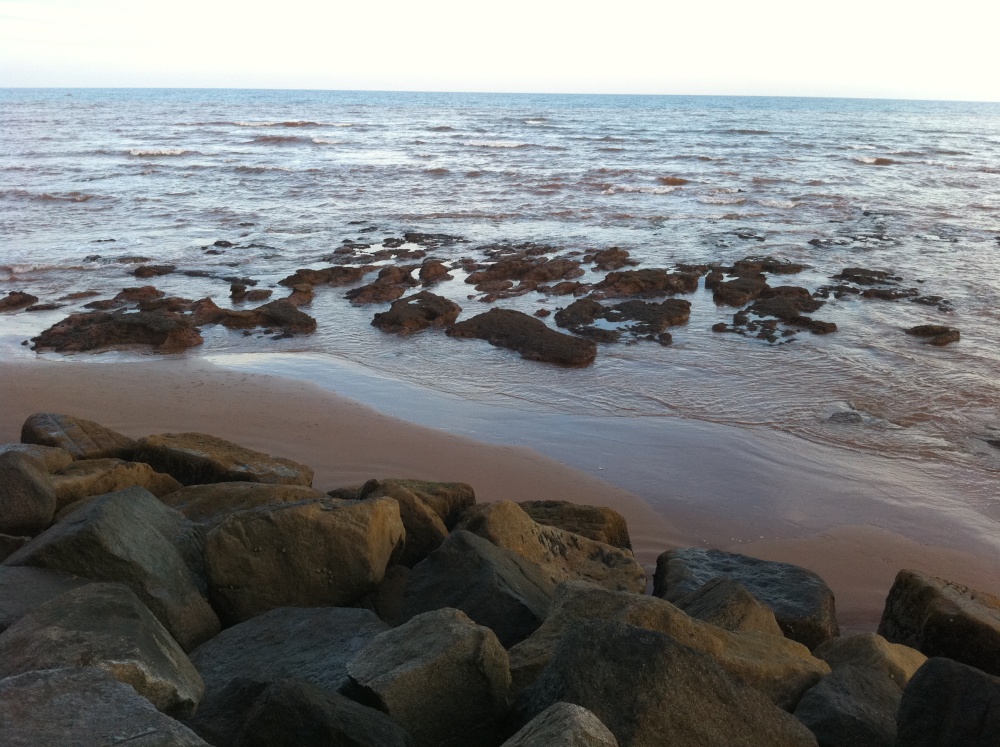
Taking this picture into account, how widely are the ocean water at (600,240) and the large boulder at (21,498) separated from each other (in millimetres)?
4842

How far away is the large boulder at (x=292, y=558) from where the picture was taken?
4.34 meters

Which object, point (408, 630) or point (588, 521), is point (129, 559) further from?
point (588, 521)

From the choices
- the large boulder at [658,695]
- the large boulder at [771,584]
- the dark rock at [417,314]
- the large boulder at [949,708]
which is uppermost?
the large boulder at [658,695]

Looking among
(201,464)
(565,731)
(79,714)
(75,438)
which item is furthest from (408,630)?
(75,438)

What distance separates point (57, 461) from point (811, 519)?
17.9 feet

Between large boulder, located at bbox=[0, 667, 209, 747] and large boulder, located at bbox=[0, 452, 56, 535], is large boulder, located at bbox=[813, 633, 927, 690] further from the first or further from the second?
large boulder, located at bbox=[0, 452, 56, 535]

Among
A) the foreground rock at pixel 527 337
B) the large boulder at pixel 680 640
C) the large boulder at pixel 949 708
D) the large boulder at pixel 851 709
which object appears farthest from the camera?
the foreground rock at pixel 527 337

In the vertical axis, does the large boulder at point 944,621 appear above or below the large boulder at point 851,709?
below

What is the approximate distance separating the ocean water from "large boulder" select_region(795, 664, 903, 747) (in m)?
4.19

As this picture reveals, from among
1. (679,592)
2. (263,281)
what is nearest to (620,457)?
(679,592)

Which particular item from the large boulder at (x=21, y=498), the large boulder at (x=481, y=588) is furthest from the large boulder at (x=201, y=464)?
the large boulder at (x=481, y=588)

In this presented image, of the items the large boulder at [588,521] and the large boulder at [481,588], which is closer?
the large boulder at [481,588]

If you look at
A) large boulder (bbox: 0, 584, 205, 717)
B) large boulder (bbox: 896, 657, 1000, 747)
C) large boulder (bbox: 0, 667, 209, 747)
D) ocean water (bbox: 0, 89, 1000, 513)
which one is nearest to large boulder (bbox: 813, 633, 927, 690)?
large boulder (bbox: 896, 657, 1000, 747)

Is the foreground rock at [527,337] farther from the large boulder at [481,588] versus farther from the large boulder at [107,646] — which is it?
the large boulder at [107,646]
